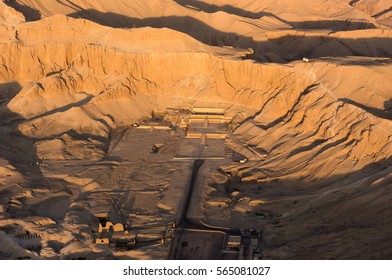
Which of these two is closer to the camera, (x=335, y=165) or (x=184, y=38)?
(x=335, y=165)

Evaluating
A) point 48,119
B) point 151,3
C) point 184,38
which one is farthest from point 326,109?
point 151,3

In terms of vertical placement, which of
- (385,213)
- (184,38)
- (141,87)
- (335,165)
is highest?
(184,38)

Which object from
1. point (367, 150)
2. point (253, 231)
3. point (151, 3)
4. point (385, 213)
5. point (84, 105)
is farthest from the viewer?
point (151, 3)

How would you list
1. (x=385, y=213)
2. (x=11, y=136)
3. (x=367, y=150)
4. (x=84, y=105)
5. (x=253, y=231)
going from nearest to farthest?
(x=385, y=213) < (x=253, y=231) < (x=367, y=150) < (x=11, y=136) < (x=84, y=105)

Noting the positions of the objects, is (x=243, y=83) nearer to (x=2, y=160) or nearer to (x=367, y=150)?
(x=367, y=150)

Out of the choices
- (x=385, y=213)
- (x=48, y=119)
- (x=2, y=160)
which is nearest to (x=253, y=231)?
(x=385, y=213)

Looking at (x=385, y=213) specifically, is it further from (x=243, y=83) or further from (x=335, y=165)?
(x=243, y=83)

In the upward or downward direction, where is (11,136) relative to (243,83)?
downward
